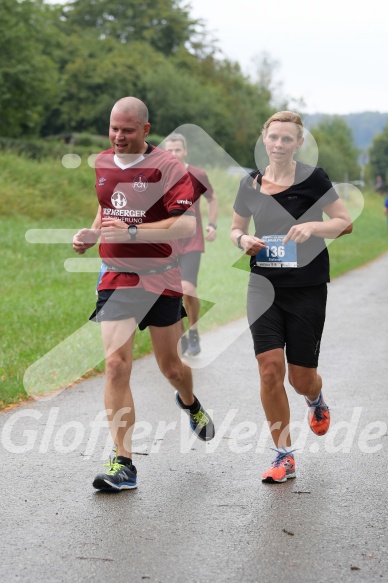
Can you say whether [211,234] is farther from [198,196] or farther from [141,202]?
[141,202]

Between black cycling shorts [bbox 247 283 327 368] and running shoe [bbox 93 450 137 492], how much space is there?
37.3 inches

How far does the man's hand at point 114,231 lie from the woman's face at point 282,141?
36.5 inches

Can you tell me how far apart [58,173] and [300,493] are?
22512mm

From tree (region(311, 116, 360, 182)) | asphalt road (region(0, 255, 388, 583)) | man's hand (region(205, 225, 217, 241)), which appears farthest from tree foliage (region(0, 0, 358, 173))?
asphalt road (region(0, 255, 388, 583))

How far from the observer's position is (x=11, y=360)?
8.85 m

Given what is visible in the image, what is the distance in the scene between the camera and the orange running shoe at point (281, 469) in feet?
17.7

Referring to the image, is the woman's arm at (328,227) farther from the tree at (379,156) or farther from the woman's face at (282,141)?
the tree at (379,156)

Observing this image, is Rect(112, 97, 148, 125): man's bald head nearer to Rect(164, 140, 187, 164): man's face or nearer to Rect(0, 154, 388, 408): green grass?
Rect(0, 154, 388, 408): green grass

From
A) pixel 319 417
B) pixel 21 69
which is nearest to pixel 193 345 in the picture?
pixel 319 417

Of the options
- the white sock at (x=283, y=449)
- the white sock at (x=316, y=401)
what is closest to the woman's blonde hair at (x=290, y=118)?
the white sock at (x=316, y=401)

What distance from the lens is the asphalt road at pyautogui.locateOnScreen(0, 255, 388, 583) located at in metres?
4.06

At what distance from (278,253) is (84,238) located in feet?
3.46

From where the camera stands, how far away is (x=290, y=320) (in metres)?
5.55

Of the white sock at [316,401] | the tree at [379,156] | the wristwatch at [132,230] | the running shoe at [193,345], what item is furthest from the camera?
the tree at [379,156]
